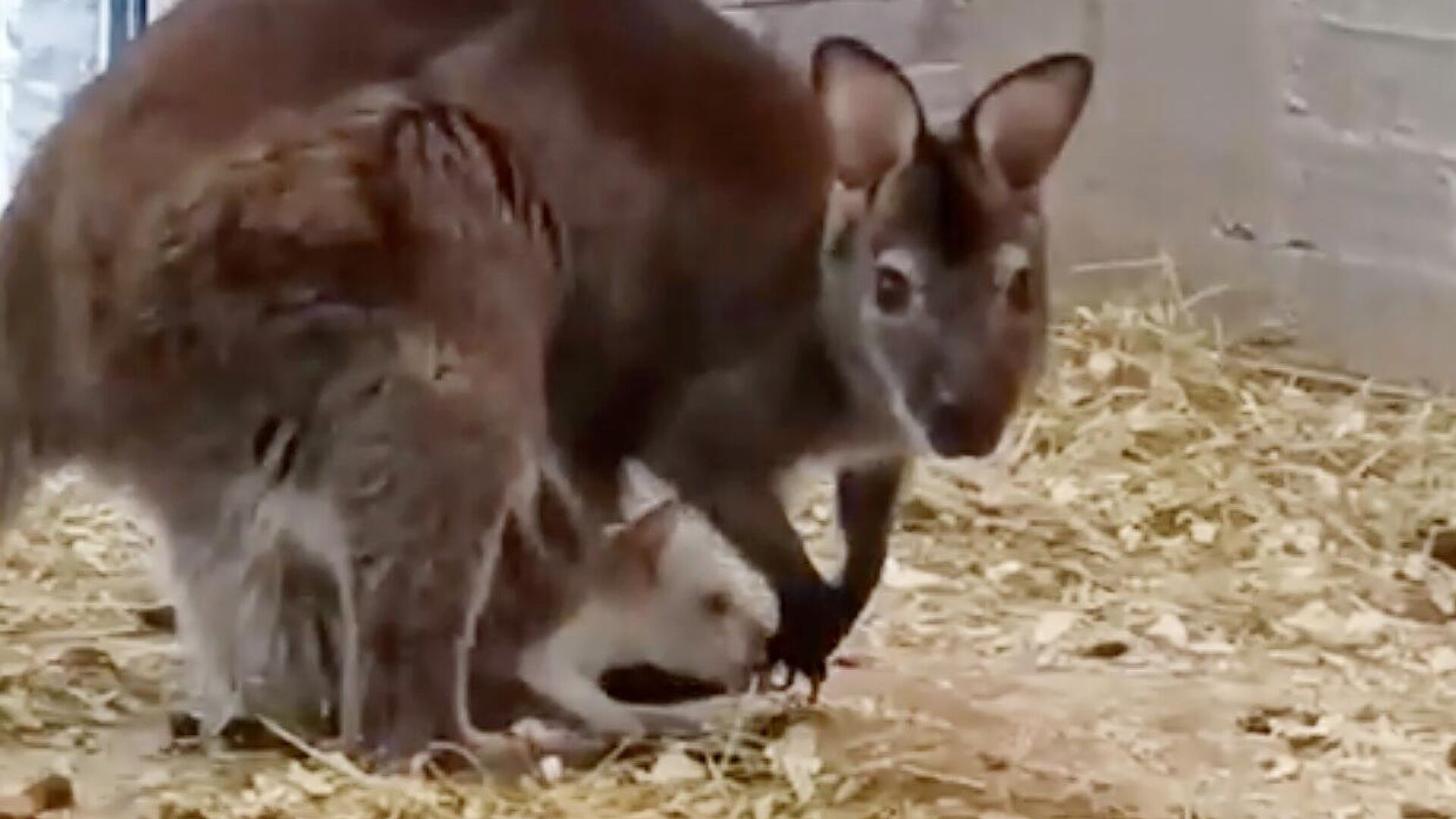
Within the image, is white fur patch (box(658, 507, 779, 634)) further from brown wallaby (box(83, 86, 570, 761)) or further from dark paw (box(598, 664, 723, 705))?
brown wallaby (box(83, 86, 570, 761))

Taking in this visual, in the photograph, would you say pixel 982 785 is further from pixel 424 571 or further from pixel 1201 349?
pixel 1201 349

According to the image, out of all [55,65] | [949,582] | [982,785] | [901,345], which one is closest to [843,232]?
[901,345]

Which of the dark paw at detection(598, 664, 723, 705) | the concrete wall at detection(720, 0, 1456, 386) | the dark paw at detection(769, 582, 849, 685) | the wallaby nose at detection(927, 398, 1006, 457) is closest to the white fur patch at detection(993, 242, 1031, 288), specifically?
the wallaby nose at detection(927, 398, 1006, 457)

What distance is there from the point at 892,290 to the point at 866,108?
0.16 meters

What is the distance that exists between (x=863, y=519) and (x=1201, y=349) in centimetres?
134

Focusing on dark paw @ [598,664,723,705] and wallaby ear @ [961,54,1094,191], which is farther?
dark paw @ [598,664,723,705]

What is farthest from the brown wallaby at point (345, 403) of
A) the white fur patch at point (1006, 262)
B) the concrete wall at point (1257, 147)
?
the concrete wall at point (1257, 147)

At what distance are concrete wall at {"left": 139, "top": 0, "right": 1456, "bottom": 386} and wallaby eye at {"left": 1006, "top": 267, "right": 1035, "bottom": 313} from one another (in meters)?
1.40

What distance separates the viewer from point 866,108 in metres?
2.49

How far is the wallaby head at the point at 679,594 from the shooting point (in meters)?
2.60

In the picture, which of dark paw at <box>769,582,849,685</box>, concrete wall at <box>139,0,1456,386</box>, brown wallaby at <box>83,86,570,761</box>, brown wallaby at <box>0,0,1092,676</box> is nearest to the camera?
brown wallaby at <box>83,86,570,761</box>

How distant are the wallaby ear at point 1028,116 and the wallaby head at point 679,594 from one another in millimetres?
438

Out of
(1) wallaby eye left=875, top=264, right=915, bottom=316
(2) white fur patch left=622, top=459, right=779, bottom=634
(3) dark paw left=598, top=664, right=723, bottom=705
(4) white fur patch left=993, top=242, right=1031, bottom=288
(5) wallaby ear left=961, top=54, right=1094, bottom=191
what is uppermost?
(5) wallaby ear left=961, top=54, right=1094, bottom=191

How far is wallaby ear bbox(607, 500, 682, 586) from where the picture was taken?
8.50 feet
